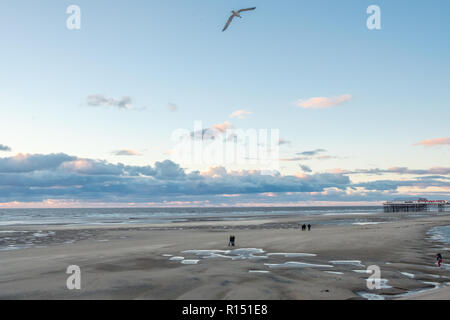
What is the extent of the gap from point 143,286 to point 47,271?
8385 millimetres

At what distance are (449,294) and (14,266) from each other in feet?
87.4

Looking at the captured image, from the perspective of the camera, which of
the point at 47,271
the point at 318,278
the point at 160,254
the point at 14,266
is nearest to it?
the point at 318,278

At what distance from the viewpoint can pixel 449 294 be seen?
1439 cm
